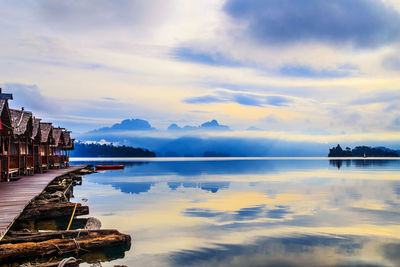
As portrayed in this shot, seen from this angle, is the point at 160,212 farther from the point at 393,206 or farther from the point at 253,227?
the point at 393,206

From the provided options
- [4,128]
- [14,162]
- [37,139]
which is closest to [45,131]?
[37,139]

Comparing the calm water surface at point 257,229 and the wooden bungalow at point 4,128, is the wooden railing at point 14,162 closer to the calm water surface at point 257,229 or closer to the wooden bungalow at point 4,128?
the wooden bungalow at point 4,128

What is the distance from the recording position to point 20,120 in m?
33.7

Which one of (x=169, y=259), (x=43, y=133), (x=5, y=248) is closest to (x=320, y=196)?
(x=169, y=259)

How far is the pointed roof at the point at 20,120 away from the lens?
3269cm

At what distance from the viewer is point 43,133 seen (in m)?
48.5

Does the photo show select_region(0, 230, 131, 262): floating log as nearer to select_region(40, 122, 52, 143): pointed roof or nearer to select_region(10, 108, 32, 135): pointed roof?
select_region(10, 108, 32, 135): pointed roof

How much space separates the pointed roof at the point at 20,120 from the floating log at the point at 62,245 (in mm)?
22803

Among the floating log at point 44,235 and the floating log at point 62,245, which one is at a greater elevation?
the floating log at point 44,235

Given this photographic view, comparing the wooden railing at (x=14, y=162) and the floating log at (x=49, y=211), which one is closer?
the floating log at (x=49, y=211)

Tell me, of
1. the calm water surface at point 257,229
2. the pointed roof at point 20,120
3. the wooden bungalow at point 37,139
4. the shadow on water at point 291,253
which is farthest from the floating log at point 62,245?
the wooden bungalow at point 37,139

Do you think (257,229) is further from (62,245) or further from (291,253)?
(62,245)

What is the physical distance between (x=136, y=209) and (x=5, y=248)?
14470 mm

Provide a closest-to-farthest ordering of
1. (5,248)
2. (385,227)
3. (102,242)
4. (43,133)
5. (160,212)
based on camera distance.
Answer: (5,248) → (102,242) → (385,227) → (160,212) → (43,133)
